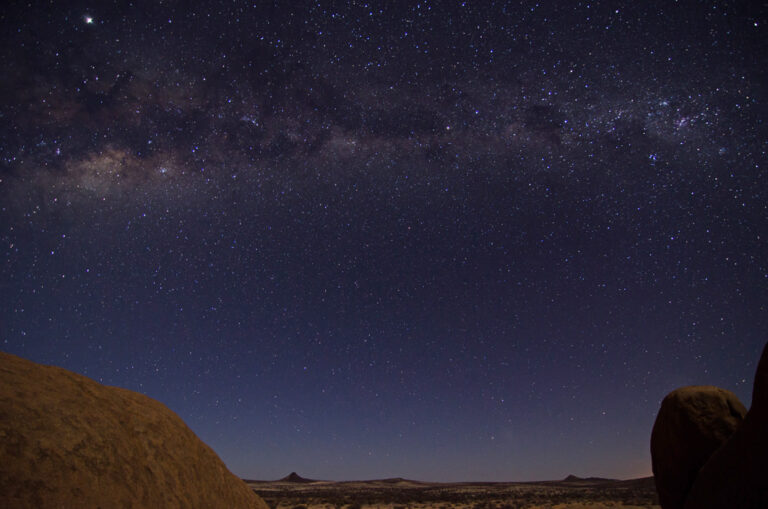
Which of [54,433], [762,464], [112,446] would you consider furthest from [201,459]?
[762,464]

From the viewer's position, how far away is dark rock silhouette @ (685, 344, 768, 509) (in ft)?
21.0

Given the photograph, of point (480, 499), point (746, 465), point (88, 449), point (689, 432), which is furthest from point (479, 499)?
point (88, 449)

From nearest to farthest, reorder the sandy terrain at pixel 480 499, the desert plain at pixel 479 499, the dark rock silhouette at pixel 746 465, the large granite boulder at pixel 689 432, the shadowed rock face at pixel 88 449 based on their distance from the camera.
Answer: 1. the shadowed rock face at pixel 88 449
2. the dark rock silhouette at pixel 746 465
3. the large granite boulder at pixel 689 432
4. the sandy terrain at pixel 480 499
5. the desert plain at pixel 479 499

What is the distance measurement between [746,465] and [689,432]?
291 centimetres

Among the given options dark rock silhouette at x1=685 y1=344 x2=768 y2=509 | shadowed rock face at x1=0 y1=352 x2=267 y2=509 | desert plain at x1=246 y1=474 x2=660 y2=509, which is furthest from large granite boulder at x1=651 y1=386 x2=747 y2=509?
desert plain at x1=246 y1=474 x2=660 y2=509

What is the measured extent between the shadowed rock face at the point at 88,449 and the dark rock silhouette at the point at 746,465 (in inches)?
323

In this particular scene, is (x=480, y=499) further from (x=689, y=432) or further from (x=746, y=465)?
(x=746, y=465)

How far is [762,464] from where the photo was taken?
254 inches

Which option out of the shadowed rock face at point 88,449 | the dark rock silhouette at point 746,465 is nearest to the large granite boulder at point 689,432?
the dark rock silhouette at point 746,465

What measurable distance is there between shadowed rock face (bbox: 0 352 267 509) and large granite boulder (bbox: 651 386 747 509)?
1000 centimetres

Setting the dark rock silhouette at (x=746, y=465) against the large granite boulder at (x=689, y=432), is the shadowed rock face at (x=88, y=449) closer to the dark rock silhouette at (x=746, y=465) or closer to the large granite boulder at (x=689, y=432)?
the dark rock silhouette at (x=746, y=465)

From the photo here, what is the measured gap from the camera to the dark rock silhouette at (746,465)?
6398 mm

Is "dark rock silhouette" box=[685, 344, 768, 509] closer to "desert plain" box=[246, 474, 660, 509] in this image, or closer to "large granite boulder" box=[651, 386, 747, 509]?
"large granite boulder" box=[651, 386, 747, 509]

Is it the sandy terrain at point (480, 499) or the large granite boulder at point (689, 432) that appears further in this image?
the sandy terrain at point (480, 499)
